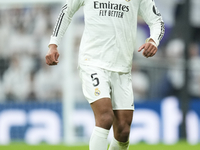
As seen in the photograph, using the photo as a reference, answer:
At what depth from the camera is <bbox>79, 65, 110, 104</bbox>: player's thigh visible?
416 cm

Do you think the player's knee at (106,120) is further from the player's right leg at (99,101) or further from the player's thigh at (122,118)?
the player's thigh at (122,118)

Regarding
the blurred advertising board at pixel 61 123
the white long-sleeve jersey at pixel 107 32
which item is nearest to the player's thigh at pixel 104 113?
the white long-sleeve jersey at pixel 107 32

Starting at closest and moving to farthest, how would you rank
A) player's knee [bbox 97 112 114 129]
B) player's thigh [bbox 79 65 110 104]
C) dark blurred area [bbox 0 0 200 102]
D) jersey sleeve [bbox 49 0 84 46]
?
player's knee [bbox 97 112 114 129], player's thigh [bbox 79 65 110 104], jersey sleeve [bbox 49 0 84 46], dark blurred area [bbox 0 0 200 102]

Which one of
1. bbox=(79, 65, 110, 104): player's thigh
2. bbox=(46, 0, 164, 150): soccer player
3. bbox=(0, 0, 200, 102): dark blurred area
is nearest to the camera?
bbox=(79, 65, 110, 104): player's thigh

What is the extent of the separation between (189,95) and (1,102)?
3.92 meters

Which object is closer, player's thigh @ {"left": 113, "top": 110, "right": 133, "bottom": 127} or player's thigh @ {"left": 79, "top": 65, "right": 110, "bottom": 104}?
player's thigh @ {"left": 79, "top": 65, "right": 110, "bottom": 104}

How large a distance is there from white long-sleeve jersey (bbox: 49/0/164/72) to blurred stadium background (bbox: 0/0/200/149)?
167 inches

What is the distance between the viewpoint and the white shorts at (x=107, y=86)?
4.18 metres

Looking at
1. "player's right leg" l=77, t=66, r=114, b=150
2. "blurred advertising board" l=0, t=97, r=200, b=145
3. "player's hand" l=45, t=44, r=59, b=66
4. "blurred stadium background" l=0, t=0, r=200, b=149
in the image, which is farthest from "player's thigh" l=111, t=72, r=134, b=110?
"blurred advertising board" l=0, t=97, r=200, b=145

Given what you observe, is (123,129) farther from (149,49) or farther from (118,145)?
(149,49)

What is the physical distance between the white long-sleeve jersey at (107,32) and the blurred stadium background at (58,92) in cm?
423

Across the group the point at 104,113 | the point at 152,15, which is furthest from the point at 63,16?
the point at 104,113

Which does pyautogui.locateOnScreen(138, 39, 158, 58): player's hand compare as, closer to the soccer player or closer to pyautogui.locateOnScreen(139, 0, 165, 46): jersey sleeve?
the soccer player

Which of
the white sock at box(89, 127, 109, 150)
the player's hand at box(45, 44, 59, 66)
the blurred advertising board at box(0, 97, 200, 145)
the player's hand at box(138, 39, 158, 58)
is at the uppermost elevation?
the player's hand at box(138, 39, 158, 58)
